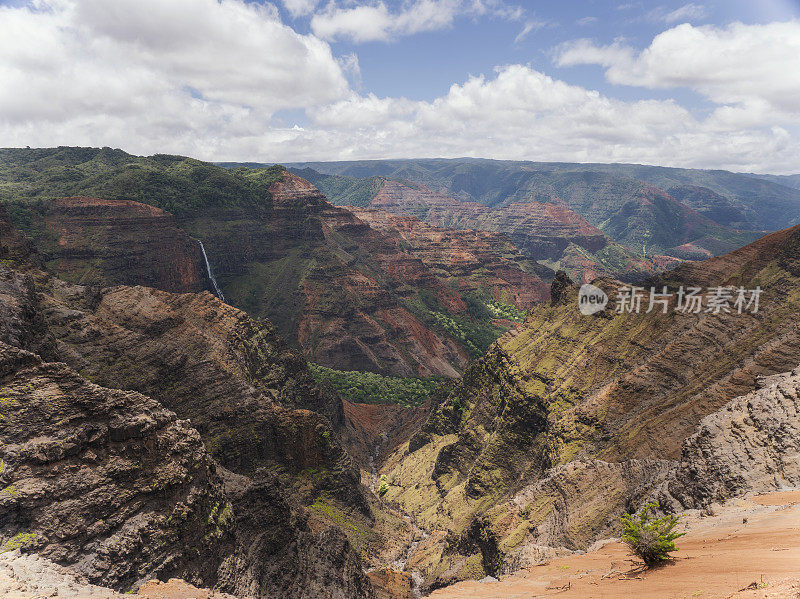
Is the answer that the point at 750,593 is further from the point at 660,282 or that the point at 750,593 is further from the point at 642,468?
the point at 660,282

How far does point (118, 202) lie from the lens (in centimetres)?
12150

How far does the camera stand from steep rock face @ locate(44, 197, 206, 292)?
107625 millimetres

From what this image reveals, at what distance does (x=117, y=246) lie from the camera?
114 m

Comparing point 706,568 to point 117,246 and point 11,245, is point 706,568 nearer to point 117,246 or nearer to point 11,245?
point 11,245

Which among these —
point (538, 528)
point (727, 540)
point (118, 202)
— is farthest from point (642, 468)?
point (118, 202)

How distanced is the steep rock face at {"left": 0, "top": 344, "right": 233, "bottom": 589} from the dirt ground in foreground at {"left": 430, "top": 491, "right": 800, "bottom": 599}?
14.8m

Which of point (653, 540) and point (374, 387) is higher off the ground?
point (653, 540)

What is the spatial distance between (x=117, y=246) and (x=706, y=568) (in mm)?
133056

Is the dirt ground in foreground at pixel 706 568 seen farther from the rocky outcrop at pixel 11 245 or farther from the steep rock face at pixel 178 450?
the rocky outcrop at pixel 11 245

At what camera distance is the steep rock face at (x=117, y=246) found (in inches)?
4237

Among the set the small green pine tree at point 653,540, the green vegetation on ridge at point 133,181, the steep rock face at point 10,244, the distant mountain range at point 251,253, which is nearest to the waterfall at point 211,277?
the distant mountain range at point 251,253

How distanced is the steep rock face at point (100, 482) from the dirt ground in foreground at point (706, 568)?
14.8m

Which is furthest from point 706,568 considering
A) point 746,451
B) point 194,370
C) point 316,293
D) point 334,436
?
point 316,293
